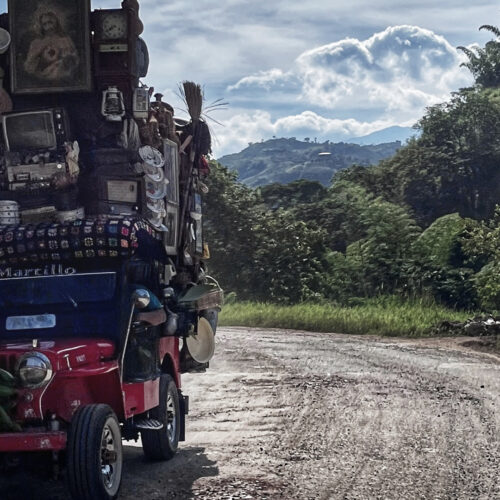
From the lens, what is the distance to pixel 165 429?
8992 mm

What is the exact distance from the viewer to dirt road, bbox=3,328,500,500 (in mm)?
7922

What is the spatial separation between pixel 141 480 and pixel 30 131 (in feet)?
11.6

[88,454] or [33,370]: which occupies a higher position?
[33,370]

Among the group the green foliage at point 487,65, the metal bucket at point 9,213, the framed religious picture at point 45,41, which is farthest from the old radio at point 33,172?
the green foliage at point 487,65

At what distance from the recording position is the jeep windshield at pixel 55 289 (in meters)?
8.24

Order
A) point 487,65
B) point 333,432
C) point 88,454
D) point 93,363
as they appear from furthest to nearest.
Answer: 1. point 487,65
2. point 333,432
3. point 93,363
4. point 88,454

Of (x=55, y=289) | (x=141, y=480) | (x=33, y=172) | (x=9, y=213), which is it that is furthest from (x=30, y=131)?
(x=141, y=480)

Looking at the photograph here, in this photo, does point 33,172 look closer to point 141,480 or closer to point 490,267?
point 141,480

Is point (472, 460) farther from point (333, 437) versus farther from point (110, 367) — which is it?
point (110, 367)

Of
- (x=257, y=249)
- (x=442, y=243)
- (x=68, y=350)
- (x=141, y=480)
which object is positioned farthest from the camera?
(x=257, y=249)

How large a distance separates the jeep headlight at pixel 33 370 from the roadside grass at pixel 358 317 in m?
17.2

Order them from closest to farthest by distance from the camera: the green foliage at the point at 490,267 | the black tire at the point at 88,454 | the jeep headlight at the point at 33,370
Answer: the black tire at the point at 88,454, the jeep headlight at the point at 33,370, the green foliage at the point at 490,267

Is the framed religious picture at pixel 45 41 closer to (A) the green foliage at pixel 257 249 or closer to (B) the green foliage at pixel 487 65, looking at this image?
(A) the green foliage at pixel 257 249

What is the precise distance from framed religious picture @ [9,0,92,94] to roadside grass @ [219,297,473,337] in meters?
15.0
